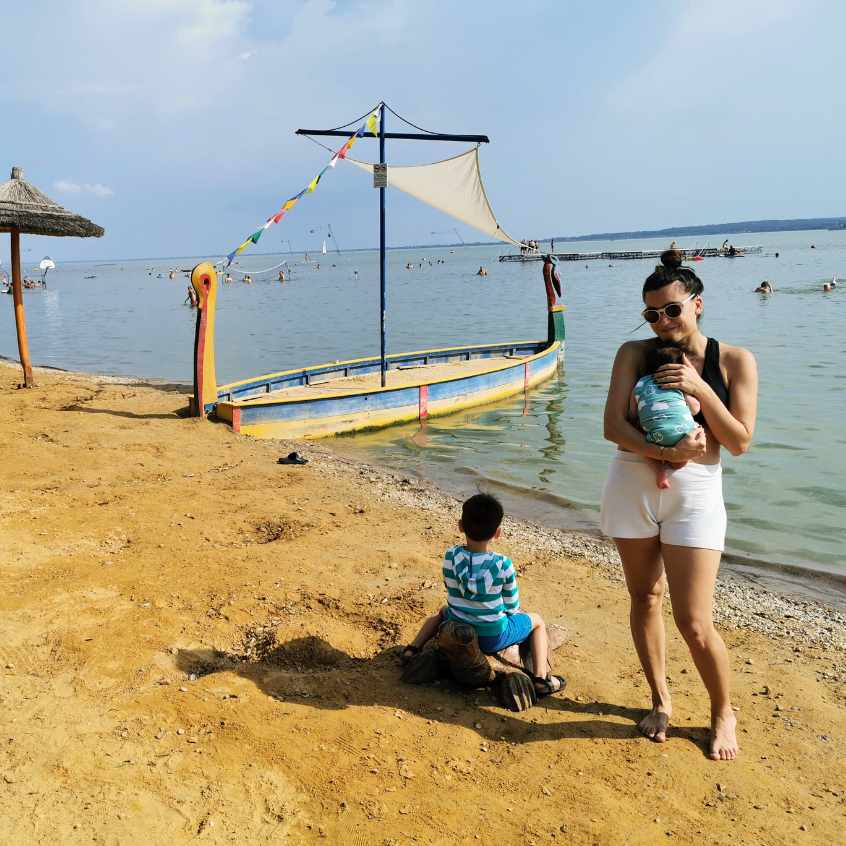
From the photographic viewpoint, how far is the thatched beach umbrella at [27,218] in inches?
433

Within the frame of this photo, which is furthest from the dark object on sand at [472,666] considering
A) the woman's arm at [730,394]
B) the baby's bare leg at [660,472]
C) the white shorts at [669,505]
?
the woman's arm at [730,394]

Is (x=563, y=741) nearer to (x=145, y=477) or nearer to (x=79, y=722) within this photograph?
(x=79, y=722)

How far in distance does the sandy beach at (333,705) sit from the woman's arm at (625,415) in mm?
1318

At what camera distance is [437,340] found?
26250mm

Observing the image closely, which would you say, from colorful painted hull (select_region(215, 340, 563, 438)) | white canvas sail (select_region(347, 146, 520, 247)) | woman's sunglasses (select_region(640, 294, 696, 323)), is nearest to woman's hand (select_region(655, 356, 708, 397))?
woman's sunglasses (select_region(640, 294, 696, 323))

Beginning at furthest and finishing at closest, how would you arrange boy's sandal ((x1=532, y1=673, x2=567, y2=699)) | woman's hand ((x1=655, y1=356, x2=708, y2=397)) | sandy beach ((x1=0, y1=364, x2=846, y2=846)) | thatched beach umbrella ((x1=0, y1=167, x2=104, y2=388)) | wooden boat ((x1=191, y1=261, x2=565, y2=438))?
thatched beach umbrella ((x1=0, y1=167, x2=104, y2=388))
wooden boat ((x1=191, y1=261, x2=565, y2=438))
boy's sandal ((x1=532, y1=673, x2=567, y2=699))
woman's hand ((x1=655, y1=356, x2=708, y2=397))
sandy beach ((x1=0, y1=364, x2=846, y2=846))

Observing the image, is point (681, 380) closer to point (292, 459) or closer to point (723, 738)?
point (723, 738)

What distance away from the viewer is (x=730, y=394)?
287 cm

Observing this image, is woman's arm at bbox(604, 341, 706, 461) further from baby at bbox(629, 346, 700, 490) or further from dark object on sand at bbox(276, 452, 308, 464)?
dark object on sand at bbox(276, 452, 308, 464)

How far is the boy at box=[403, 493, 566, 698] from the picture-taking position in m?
3.33

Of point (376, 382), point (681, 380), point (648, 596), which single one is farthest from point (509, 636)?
point (376, 382)

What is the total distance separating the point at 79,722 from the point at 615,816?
217 centimetres

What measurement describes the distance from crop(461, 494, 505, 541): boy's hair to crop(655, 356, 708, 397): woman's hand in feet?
3.11

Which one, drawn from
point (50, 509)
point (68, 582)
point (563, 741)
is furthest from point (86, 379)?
point (563, 741)
